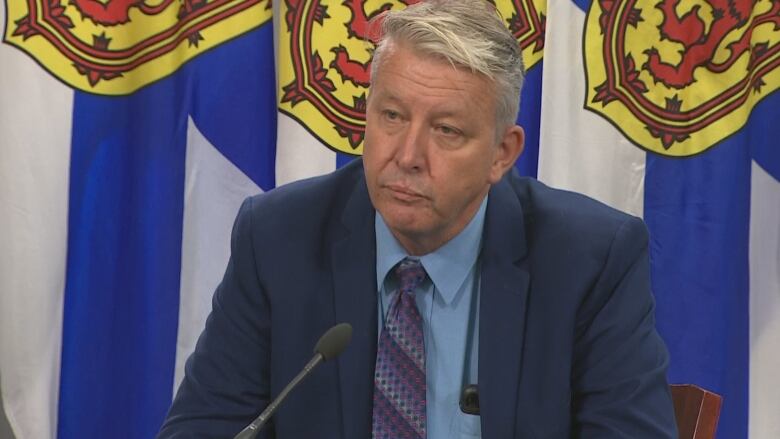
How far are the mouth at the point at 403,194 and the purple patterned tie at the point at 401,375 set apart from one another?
0.22 meters

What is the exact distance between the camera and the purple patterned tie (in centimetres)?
179

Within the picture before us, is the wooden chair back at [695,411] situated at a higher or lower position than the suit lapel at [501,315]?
lower

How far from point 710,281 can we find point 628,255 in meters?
1.21

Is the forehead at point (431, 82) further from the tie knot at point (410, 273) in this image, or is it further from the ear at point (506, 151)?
the tie knot at point (410, 273)

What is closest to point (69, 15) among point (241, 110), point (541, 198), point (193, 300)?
point (241, 110)

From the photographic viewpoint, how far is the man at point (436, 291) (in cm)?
170

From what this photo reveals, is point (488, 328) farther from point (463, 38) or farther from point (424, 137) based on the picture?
point (463, 38)

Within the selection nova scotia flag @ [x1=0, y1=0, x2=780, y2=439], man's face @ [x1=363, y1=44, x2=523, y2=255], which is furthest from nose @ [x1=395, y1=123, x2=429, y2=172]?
nova scotia flag @ [x1=0, y1=0, x2=780, y2=439]

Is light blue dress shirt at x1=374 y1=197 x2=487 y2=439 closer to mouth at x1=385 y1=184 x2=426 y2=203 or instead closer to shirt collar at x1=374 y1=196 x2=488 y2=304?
shirt collar at x1=374 y1=196 x2=488 y2=304

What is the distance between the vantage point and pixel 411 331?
183cm

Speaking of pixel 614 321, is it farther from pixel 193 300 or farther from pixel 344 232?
pixel 193 300

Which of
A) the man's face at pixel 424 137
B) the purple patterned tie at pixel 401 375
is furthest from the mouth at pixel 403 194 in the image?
the purple patterned tie at pixel 401 375

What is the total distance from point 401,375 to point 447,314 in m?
0.15

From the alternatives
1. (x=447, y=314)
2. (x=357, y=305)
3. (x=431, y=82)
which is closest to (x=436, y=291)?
(x=447, y=314)
